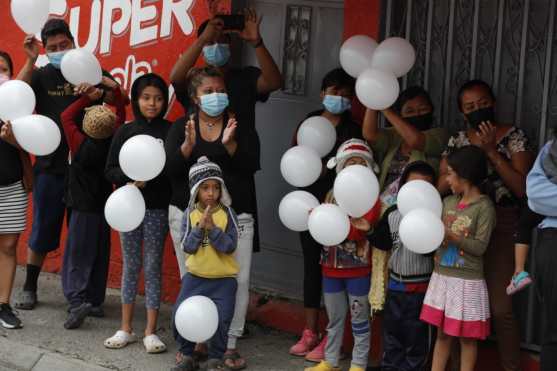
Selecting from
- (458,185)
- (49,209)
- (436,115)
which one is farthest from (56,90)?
(458,185)

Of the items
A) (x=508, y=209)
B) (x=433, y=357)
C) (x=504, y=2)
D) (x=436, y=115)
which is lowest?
(x=433, y=357)

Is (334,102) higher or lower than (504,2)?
lower

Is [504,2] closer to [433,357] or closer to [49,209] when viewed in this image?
[433,357]

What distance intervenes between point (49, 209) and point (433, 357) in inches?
123

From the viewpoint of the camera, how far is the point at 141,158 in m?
6.07

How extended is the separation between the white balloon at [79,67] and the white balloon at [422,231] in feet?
7.91

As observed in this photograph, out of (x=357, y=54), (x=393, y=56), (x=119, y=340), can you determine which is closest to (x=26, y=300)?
(x=119, y=340)

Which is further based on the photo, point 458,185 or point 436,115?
point 436,115

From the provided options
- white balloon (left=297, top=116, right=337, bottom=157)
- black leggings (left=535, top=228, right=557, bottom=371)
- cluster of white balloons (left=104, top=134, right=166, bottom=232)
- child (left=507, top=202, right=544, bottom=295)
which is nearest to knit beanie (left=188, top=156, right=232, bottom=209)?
cluster of white balloons (left=104, top=134, right=166, bottom=232)

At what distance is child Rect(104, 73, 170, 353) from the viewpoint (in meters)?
6.64

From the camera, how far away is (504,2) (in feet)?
20.5

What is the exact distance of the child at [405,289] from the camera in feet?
19.1

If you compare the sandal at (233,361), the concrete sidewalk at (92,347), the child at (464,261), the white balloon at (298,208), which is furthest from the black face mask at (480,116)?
the sandal at (233,361)

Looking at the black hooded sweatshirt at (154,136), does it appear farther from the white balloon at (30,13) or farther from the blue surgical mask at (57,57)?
the white balloon at (30,13)
